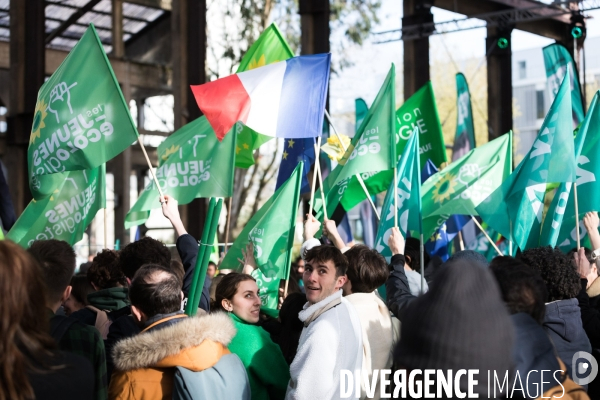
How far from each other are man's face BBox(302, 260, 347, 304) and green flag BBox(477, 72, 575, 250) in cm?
311

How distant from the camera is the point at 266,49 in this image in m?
8.05

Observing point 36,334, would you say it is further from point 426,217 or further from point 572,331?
point 426,217

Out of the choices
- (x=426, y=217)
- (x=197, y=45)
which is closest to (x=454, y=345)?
(x=426, y=217)

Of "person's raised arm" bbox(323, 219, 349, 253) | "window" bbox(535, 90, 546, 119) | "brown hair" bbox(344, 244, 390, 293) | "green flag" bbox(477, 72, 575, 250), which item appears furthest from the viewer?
"window" bbox(535, 90, 546, 119)

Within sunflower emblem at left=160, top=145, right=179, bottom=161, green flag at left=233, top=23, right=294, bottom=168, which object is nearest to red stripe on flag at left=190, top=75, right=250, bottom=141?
sunflower emblem at left=160, top=145, right=179, bottom=161

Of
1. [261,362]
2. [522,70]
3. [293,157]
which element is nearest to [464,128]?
[293,157]

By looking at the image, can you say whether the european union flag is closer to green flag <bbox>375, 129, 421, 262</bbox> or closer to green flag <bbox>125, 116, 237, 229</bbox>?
green flag <bbox>125, 116, 237, 229</bbox>

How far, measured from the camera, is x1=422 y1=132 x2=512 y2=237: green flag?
7953mm

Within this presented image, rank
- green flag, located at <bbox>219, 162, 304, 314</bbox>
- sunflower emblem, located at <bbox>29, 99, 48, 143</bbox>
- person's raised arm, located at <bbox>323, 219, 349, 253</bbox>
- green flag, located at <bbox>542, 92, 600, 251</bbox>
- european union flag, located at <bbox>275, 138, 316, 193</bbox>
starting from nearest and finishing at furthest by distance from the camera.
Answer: sunflower emblem, located at <bbox>29, 99, 48, 143</bbox>, person's raised arm, located at <bbox>323, 219, 349, 253</bbox>, green flag, located at <bbox>219, 162, 304, 314</bbox>, green flag, located at <bbox>542, 92, 600, 251</bbox>, european union flag, located at <bbox>275, 138, 316, 193</bbox>

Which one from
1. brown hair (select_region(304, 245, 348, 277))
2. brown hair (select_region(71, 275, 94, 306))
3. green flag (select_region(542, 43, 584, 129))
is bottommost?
brown hair (select_region(71, 275, 94, 306))

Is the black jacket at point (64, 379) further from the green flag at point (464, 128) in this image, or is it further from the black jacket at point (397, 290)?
the green flag at point (464, 128)

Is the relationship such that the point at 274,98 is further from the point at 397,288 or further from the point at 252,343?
the point at 252,343

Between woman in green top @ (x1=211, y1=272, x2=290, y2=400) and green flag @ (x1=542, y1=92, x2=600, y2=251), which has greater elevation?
green flag @ (x1=542, y1=92, x2=600, y2=251)

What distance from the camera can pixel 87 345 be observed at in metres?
3.07
